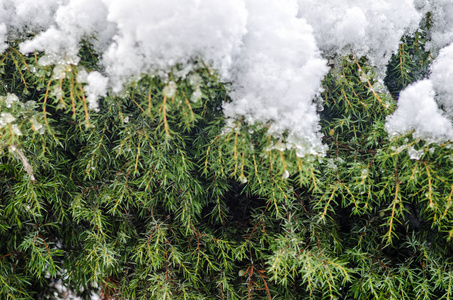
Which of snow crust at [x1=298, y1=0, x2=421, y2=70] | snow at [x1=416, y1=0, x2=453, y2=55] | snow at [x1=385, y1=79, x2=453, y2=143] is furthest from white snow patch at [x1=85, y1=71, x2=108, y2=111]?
snow at [x1=416, y1=0, x2=453, y2=55]

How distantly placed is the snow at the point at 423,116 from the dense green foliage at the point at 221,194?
0.03 m

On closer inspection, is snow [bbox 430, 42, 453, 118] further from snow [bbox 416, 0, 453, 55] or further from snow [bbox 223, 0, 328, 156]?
snow [bbox 223, 0, 328, 156]

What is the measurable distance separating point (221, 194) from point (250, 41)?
16.4 inches

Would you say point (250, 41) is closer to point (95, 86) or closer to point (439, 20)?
point (95, 86)

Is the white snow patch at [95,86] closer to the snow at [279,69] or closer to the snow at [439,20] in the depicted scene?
the snow at [279,69]

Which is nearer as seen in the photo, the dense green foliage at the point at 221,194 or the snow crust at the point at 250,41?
the snow crust at the point at 250,41

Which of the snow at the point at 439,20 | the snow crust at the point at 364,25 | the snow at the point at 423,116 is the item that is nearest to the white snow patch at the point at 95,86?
the snow crust at the point at 364,25

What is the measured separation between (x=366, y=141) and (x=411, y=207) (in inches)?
9.7

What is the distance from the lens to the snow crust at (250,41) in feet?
1.95

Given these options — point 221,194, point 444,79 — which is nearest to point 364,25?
point 444,79

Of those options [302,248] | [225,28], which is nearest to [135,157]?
[225,28]

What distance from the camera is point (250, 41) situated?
2.27 feet

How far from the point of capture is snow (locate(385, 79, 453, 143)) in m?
0.71

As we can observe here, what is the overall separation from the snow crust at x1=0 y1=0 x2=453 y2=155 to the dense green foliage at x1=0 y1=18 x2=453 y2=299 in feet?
0.14
